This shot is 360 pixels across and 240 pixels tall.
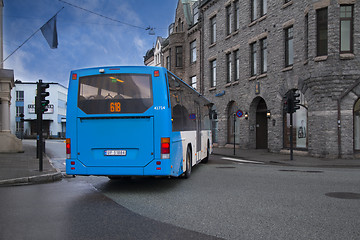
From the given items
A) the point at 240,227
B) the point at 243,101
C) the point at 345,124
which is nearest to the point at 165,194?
the point at 240,227

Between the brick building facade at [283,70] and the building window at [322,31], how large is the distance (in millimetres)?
49

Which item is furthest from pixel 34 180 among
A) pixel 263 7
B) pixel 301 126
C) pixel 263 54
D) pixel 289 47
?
pixel 263 7

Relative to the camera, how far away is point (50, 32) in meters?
18.1

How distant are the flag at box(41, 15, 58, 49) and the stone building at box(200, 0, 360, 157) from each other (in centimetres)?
1111

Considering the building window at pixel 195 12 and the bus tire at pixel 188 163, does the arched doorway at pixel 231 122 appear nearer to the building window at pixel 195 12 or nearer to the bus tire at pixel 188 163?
the building window at pixel 195 12

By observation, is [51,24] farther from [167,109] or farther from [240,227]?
[240,227]

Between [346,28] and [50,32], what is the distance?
14883mm

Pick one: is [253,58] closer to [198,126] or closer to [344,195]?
[198,126]

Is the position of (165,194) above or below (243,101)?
below

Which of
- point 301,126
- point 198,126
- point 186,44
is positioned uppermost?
point 186,44

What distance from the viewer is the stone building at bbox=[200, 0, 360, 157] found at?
17.5 metres

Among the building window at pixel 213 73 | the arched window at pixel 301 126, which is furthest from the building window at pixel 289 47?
the building window at pixel 213 73

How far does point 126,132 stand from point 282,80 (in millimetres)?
15050

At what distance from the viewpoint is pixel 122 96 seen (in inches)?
328
